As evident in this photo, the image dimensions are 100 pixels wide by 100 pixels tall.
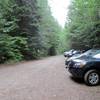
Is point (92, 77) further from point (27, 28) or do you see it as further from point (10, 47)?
point (27, 28)

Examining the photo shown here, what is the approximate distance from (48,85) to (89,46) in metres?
15.3

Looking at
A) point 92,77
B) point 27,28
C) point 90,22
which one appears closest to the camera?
point 92,77

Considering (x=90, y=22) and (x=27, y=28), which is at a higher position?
(x=27, y=28)

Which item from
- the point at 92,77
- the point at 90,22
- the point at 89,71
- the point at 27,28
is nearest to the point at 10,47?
the point at 27,28

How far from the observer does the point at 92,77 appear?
30.0 ft

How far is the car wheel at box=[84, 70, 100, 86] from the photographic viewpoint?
902 cm

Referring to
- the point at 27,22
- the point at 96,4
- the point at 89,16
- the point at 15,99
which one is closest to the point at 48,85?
the point at 15,99

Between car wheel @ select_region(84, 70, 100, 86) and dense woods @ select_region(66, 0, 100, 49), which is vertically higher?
dense woods @ select_region(66, 0, 100, 49)

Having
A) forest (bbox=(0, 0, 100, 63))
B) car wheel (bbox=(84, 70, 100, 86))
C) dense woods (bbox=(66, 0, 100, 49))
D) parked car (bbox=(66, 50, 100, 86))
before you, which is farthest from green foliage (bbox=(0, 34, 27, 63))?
car wheel (bbox=(84, 70, 100, 86))

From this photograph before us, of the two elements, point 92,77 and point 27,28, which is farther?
point 27,28

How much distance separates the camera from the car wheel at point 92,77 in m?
9.02

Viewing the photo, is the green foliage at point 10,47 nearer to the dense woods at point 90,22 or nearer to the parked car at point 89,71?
the dense woods at point 90,22

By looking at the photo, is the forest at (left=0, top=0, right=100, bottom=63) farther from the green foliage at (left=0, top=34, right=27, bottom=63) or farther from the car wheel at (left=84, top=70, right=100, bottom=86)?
the car wheel at (left=84, top=70, right=100, bottom=86)

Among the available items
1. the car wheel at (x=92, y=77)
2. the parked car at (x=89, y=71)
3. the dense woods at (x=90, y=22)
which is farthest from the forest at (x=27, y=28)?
the car wheel at (x=92, y=77)
